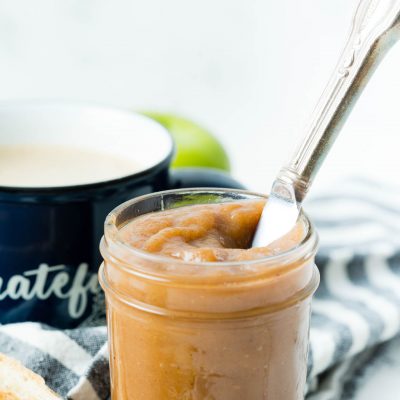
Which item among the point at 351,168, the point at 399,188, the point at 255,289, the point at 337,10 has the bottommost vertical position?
the point at 351,168

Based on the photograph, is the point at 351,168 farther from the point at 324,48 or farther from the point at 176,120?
the point at 176,120

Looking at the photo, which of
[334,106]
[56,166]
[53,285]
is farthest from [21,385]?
[334,106]

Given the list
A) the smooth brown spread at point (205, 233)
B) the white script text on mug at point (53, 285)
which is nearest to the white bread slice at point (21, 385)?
the white script text on mug at point (53, 285)

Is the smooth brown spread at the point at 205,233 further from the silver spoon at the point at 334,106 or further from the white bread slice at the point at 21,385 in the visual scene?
the white bread slice at the point at 21,385

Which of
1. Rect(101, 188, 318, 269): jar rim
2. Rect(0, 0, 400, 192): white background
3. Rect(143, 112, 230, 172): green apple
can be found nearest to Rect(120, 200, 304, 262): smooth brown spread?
Rect(101, 188, 318, 269): jar rim

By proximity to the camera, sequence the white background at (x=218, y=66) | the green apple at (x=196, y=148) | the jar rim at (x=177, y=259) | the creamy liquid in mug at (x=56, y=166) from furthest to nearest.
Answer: the white background at (x=218, y=66)
the green apple at (x=196, y=148)
the creamy liquid in mug at (x=56, y=166)
the jar rim at (x=177, y=259)

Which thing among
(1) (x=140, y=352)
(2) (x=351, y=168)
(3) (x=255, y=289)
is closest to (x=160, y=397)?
(1) (x=140, y=352)

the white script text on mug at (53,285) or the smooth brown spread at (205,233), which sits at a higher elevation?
the smooth brown spread at (205,233)
